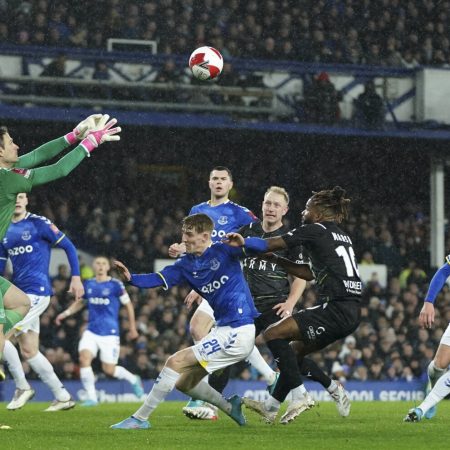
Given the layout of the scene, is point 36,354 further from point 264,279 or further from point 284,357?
point 284,357

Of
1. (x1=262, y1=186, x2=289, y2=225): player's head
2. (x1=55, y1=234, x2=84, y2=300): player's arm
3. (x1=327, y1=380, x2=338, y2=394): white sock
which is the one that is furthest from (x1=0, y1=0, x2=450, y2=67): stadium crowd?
(x1=327, y1=380, x2=338, y2=394): white sock

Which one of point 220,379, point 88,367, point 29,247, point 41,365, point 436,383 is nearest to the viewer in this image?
point 436,383

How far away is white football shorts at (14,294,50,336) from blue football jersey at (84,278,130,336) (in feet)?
13.1

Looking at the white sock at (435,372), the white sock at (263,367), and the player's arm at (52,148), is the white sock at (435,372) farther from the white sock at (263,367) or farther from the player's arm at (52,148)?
the player's arm at (52,148)

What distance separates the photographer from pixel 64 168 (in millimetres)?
9531

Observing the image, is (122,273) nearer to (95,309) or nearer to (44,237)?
(44,237)

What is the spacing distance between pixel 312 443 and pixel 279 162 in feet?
62.7

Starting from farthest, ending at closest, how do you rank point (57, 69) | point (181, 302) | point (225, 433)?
point (57, 69)
point (181, 302)
point (225, 433)

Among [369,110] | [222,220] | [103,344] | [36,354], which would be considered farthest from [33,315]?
[369,110]

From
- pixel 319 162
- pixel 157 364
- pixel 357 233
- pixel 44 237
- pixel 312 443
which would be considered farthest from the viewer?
pixel 319 162

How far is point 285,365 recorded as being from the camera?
10.3 meters

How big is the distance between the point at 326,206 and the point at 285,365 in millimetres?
1457

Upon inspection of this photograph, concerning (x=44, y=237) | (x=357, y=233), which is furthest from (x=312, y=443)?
(x=357, y=233)

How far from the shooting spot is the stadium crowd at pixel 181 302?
20641 millimetres
